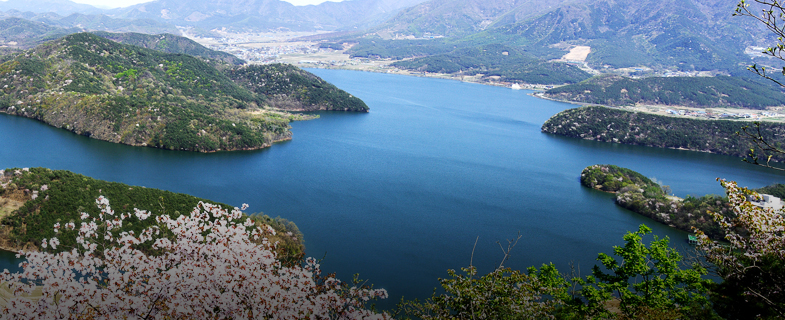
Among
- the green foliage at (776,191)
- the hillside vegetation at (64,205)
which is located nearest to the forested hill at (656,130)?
the green foliage at (776,191)

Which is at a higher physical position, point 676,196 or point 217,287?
point 217,287

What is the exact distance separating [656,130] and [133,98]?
7911cm

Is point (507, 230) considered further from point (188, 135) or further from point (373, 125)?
point (373, 125)

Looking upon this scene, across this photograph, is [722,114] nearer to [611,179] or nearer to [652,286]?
[611,179]

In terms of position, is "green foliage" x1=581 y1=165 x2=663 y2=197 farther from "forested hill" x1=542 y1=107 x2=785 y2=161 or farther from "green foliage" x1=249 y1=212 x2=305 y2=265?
"green foliage" x1=249 y1=212 x2=305 y2=265

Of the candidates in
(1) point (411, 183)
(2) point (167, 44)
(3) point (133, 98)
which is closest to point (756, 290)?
(1) point (411, 183)

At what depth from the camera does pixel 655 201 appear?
138ft

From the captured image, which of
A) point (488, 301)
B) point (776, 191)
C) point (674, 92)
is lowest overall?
point (776, 191)

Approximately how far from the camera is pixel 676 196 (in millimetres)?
47469

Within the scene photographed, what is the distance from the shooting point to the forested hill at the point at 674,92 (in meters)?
119

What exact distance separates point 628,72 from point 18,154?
187049 mm

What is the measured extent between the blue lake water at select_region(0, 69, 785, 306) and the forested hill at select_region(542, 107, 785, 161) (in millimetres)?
3373

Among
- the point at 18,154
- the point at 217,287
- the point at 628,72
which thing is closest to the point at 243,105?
the point at 18,154

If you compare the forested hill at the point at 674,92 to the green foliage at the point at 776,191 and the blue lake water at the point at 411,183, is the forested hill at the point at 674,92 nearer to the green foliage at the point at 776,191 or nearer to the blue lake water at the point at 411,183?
the blue lake water at the point at 411,183
